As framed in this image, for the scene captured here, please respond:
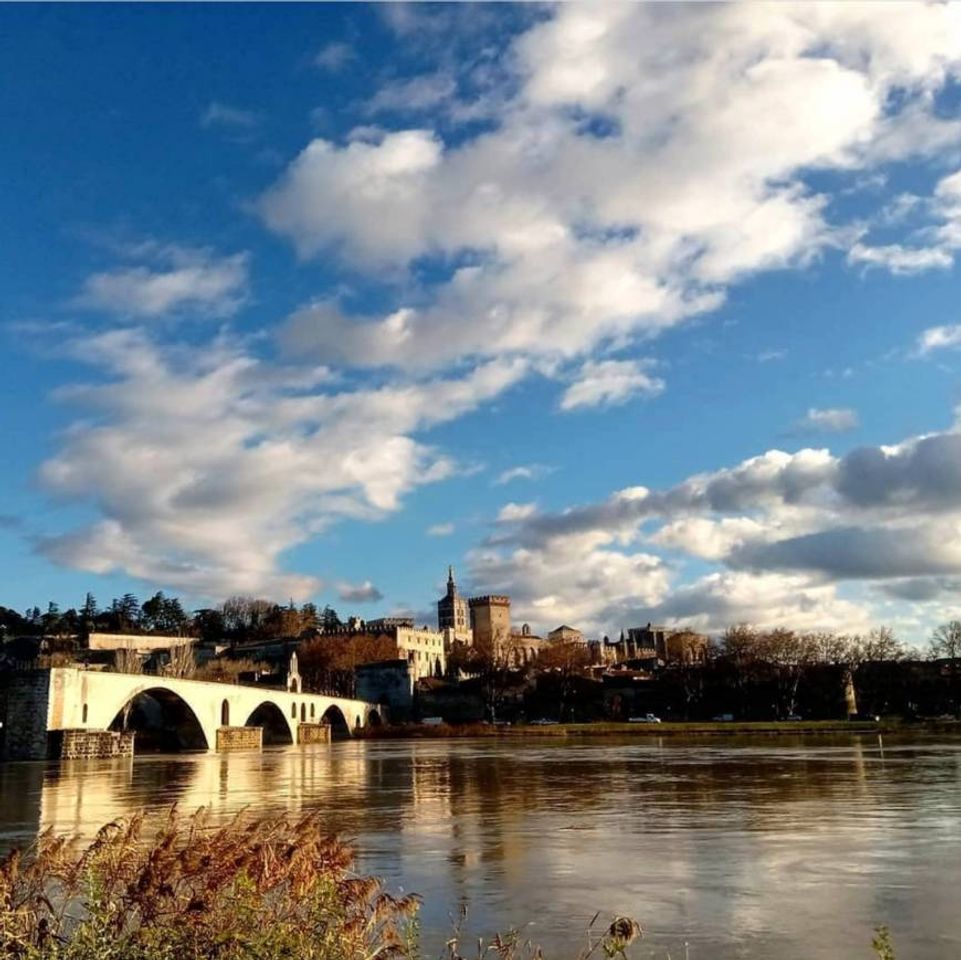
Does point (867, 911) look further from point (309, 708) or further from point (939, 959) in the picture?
point (309, 708)

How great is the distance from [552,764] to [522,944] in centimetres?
3575

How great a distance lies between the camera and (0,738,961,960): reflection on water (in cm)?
1076

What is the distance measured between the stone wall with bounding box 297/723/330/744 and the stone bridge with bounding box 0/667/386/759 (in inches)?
6.7

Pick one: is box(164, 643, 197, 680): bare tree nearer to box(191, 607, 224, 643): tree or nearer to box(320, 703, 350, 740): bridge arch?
box(320, 703, 350, 740): bridge arch

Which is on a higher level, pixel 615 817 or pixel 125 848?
pixel 125 848

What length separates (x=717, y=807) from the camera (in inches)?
915

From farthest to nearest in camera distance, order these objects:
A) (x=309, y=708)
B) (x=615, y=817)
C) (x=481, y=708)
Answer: (x=481, y=708)
(x=309, y=708)
(x=615, y=817)

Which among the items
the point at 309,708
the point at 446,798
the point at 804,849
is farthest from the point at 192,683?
the point at 804,849

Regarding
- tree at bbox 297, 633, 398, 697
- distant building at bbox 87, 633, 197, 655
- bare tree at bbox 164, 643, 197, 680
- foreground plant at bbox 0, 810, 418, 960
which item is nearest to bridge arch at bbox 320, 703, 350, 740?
bare tree at bbox 164, 643, 197, 680

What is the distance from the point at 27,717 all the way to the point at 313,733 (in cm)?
5108

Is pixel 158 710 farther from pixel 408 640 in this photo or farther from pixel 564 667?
pixel 408 640

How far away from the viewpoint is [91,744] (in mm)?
59125

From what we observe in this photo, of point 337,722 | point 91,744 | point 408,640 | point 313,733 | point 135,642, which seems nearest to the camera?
point 91,744

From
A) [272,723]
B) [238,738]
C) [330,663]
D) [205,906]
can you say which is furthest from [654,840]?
[330,663]
